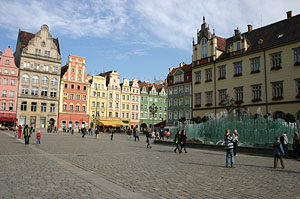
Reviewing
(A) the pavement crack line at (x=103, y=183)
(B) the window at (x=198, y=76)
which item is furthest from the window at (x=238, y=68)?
(A) the pavement crack line at (x=103, y=183)

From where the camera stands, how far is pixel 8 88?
59.4m

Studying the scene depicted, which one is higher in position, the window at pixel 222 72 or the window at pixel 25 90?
the window at pixel 222 72

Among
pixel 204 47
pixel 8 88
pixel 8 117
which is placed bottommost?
pixel 8 117

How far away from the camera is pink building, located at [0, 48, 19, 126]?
2300 inches

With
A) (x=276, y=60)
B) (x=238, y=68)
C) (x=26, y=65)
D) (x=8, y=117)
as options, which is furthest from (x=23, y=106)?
(x=276, y=60)

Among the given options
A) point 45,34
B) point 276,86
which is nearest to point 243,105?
point 276,86

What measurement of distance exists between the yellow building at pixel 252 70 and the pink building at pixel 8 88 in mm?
41671

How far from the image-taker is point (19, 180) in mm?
7855

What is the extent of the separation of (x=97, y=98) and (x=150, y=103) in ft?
61.8

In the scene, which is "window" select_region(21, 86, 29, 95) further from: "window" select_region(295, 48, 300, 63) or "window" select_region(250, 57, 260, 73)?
"window" select_region(295, 48, 300, 63)

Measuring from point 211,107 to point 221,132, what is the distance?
61.8 feet

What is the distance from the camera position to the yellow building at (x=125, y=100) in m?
77.5

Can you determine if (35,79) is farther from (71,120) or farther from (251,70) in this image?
(251,70)

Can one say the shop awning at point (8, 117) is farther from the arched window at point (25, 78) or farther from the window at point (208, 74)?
the window at point (208, 74)
